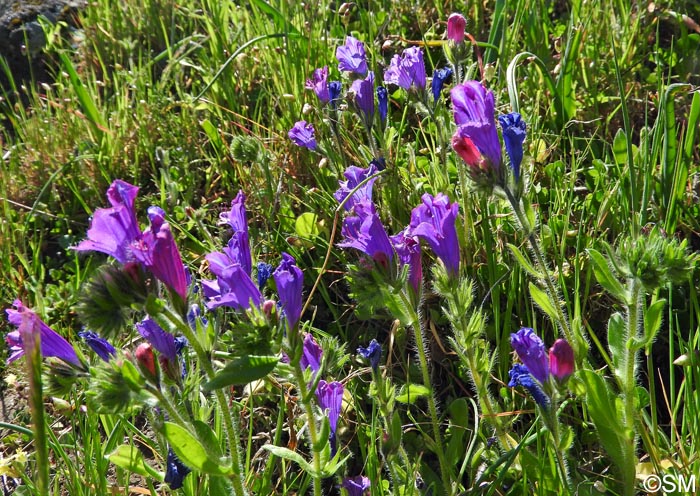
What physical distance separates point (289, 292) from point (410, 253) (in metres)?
0.39

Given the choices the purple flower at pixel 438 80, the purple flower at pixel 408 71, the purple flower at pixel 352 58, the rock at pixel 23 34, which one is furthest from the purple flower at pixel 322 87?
the rock at pixel 23 34

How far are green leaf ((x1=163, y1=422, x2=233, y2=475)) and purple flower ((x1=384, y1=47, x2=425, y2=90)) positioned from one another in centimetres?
151

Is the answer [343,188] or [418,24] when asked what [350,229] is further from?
[418,24]

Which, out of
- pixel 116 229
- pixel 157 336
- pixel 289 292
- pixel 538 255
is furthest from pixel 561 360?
pixel 116 229

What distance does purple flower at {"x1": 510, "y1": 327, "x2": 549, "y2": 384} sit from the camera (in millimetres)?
1771

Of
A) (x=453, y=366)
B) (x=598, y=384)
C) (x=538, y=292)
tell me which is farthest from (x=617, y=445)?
(x=453, y=366)

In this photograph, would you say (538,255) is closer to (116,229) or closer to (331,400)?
(331,400)

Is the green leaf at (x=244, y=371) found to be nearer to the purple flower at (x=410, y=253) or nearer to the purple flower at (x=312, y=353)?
the purple flower at (x=312, y=353)

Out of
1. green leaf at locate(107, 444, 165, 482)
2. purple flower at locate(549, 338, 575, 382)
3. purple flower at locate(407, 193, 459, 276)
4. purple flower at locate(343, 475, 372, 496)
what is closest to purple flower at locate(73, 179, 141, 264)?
green leaf at locate(107, 444, 165, 482)

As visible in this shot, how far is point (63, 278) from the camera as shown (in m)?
3.23

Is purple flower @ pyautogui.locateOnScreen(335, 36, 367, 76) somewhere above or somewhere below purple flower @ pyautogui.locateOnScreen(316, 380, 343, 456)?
above

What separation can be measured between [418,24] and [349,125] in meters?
0.71

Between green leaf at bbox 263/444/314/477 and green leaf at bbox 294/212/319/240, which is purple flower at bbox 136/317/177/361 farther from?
green leaf at bbox 294/212/319/240

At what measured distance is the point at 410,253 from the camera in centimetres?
196
